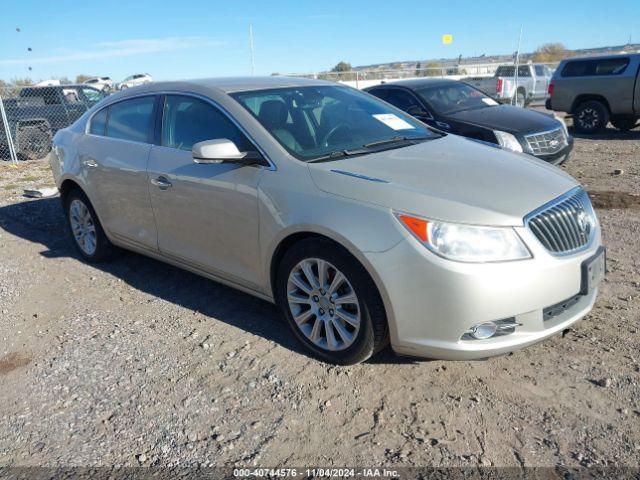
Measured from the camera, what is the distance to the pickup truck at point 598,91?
12.4 m

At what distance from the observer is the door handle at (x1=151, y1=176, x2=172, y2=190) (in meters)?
4.07

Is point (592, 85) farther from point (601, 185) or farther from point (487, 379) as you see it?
point (487, 379)

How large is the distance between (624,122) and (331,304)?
12.7 metres

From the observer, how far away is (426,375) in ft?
10.6

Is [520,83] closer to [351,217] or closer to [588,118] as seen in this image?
[588,118]

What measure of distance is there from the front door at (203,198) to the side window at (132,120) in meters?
0.24

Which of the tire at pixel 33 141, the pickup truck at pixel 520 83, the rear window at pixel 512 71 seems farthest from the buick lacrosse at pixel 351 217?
the rear window at pixel 512 71

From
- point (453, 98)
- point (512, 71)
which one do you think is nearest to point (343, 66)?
point (512, 71)

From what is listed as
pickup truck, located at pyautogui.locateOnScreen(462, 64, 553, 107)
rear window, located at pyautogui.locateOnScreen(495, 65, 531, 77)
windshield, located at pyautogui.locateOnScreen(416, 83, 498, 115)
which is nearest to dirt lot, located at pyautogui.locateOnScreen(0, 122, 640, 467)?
windshield, located at pyautogui.locateOnScreen(416, 83, 498, 115)

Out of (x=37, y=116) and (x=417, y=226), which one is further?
(x=37, y=116)

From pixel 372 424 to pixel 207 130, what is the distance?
2.28 m

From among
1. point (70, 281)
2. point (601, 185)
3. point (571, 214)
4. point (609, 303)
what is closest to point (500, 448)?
point (571, 214)

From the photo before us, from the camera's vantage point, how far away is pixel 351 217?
9.79 feet

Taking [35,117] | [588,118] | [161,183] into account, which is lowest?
[588,118]
